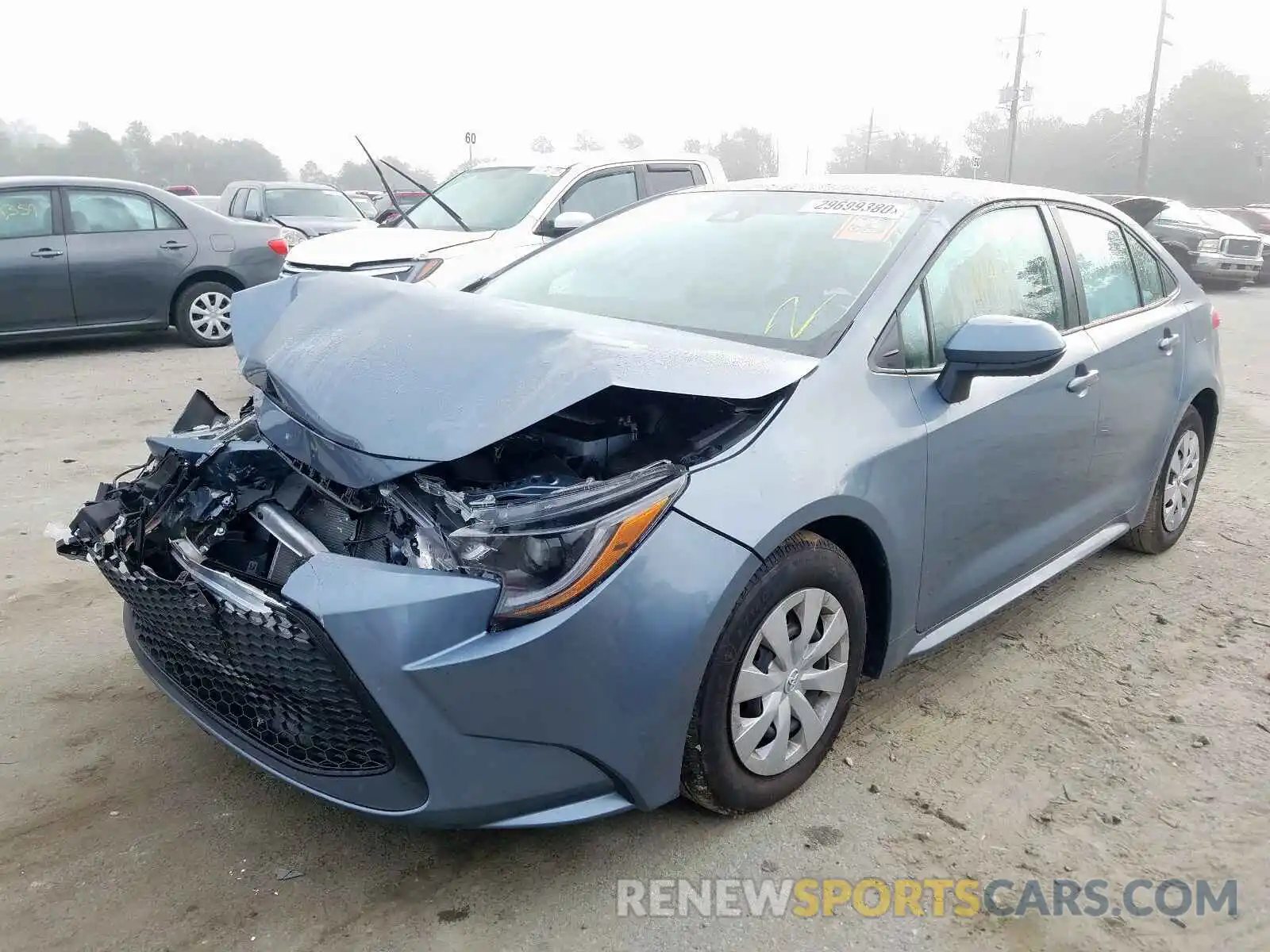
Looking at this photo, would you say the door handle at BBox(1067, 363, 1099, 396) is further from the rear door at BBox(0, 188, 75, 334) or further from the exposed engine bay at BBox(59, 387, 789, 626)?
the rear door at BBox(0, 188, 75, 334)

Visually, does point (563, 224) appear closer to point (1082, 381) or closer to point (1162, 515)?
point (1082, 381)

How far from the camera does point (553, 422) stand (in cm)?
258

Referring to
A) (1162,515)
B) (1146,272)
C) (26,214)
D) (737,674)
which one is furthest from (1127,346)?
(26,214)

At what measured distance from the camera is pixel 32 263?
8.62 m

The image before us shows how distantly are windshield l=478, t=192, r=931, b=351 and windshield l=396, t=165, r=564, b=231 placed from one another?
13.2 feet

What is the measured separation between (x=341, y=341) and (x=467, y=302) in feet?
1.18

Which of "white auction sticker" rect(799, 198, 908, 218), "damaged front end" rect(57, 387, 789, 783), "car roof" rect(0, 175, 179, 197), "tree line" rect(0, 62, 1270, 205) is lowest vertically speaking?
"damaged front end" rect(57, 387, 789, 783)

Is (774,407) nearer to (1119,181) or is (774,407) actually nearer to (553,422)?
(553,422)

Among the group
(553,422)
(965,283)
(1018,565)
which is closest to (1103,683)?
(1018,565)

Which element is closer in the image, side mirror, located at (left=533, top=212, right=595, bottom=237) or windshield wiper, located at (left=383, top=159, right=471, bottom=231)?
side mirror, located at (left=533, top=212, right=595, bottom=237)

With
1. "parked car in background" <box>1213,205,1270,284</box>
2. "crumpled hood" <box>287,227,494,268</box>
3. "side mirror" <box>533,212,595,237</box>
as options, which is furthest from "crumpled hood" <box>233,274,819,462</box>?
"parked car in background" <box>1213,205,1270,284</box>

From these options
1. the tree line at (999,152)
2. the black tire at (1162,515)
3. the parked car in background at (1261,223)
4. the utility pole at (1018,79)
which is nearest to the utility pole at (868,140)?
the tree line at (999,152)

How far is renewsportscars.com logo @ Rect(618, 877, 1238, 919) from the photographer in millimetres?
2346

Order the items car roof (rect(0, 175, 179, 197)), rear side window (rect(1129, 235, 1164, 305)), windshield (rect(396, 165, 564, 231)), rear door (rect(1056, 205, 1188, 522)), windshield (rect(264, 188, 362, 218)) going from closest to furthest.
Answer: rear door (rect(1056, 205, 1188, 522)) → rear side window (rect(1129, 235, 1164, 305)) → windshield (rect(396, 165, 564, 231)) → car roof (rect(0, 175, 179, 197)) → windshield (rect(264, 188, 362, 218))
